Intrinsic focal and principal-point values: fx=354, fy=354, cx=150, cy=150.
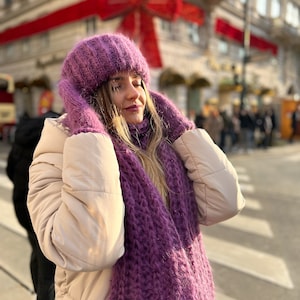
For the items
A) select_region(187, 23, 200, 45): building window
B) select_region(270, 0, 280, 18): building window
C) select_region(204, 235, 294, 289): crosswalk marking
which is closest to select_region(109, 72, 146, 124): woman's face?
select_region(204, 235, 294, 289): crosswalk marking

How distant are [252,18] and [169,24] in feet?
32.2

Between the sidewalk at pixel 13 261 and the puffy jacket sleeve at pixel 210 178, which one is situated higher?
the puffy jacket sleeve at pixel 210 178

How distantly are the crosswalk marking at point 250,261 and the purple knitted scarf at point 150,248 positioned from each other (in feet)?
7.79

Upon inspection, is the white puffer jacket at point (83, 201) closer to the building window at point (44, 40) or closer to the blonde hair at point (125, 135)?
the blonde hair at point (125, 135)

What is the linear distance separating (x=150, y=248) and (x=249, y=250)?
3179 millimetres

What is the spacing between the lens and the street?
10.4 ft

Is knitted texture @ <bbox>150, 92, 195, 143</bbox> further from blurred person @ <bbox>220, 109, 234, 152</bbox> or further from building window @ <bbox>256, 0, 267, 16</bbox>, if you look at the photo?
building window @ <bbox>256, 0, 267, 16</bbox>

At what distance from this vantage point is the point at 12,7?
76.3 ft

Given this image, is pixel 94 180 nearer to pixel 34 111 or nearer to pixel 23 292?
pixel 23 292

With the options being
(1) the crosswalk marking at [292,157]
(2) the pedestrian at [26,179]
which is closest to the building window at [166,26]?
(1) the crosswalk marking at [292,157]

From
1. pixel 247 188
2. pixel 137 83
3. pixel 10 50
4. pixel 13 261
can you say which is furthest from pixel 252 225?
pixel 10 50

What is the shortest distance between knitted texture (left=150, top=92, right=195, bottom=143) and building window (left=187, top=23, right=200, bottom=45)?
19.1m

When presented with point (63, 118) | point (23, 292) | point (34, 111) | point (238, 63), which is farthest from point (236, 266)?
point (238, 63)

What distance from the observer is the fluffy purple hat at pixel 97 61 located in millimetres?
1339
